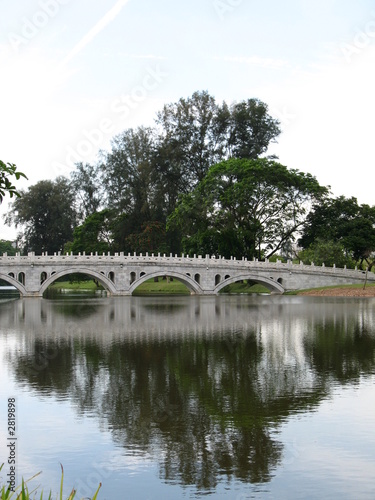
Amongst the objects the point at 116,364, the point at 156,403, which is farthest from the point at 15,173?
the point at 116,364

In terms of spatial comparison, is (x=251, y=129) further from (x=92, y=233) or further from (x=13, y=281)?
(x=13, y=281)

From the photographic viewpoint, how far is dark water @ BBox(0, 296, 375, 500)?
937cm

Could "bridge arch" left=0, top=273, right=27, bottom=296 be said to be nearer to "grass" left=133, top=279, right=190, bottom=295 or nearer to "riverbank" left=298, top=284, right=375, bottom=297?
"grass" left=133, top=279, right=190, bottom=295

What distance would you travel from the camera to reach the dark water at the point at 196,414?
30.7 ft

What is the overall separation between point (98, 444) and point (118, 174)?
66.5m

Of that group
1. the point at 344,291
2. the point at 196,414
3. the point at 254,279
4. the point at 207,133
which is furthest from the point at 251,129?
the point at 196,414

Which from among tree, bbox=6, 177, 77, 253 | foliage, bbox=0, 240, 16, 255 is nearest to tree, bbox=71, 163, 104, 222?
tree, bbox=6, 177, 77, 253

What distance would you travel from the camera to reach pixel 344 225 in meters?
68.4

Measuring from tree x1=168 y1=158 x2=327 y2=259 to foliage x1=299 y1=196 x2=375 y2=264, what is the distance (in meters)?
1.85

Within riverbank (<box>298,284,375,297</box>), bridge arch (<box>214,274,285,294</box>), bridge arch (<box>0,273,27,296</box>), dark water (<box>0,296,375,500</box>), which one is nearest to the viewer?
dark water (<box>0,296,375,500</box>)

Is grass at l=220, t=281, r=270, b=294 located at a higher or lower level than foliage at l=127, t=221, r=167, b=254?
lower

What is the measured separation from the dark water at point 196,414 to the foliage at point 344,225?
45262 millimetres

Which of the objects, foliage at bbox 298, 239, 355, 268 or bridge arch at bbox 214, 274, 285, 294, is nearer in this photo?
bridge arch at bbox 214, 274, 285, 294

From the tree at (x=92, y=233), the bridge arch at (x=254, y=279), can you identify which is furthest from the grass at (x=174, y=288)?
the tree at (x=92, y=233)
